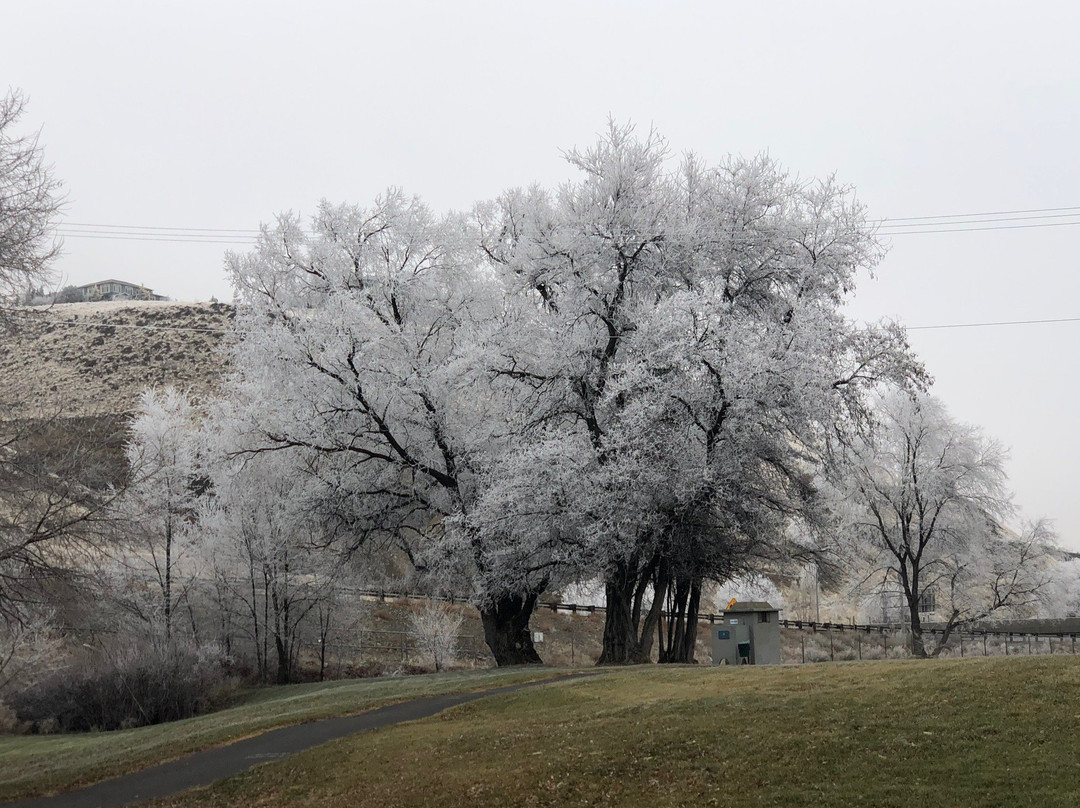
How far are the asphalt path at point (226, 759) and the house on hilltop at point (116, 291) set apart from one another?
421 ft

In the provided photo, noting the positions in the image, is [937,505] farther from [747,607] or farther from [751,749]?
[751,749]

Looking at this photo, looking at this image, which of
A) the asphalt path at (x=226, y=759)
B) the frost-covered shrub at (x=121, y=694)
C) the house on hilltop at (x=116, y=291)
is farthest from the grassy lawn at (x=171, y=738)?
the house on hilltop at (x=116, y=291)

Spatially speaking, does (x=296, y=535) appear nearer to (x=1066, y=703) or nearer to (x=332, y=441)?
(x=332, y=441)

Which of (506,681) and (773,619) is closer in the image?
(506,681)

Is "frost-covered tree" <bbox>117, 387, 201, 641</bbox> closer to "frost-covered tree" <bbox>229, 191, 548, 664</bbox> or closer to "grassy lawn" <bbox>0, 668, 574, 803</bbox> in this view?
"frost-covered tree" <bbox>229, 191, 548, 664</bbox>

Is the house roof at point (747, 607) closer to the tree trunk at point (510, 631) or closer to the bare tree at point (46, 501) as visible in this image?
the tree trunk at point (510, 631)

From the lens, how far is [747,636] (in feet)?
77.9

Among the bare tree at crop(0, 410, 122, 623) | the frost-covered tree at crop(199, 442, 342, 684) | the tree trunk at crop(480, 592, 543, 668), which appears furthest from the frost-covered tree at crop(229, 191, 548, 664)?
the bare tree at crop(0, 410, 122, 623)

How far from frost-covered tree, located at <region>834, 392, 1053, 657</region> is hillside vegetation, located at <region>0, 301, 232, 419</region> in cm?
→ 5102

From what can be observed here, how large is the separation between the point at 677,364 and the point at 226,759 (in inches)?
507

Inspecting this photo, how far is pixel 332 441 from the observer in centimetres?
2797

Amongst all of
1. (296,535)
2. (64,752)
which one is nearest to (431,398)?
(296,535)

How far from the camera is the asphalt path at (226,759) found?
14602 millimetres

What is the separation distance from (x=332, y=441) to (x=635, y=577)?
910cm
